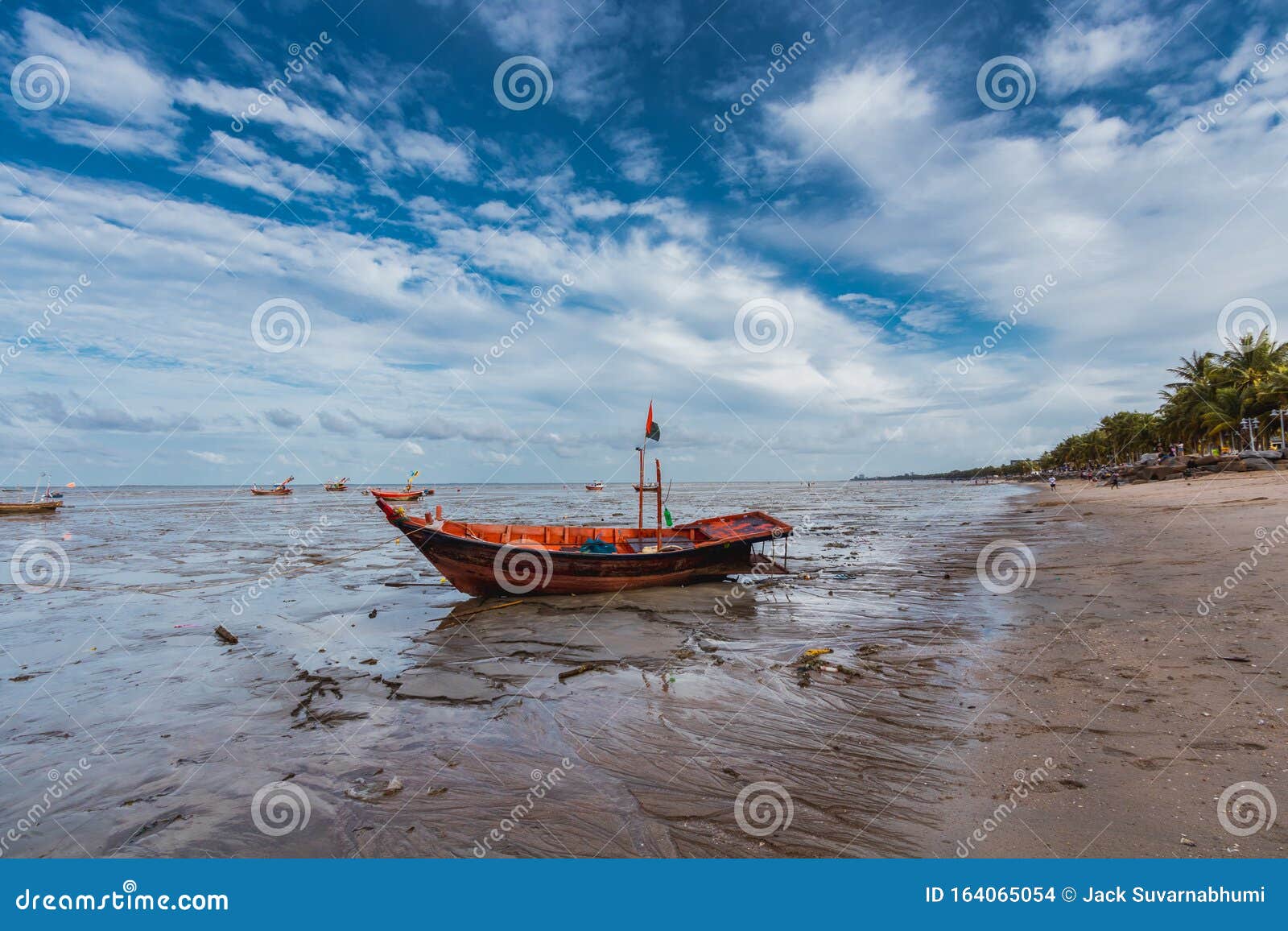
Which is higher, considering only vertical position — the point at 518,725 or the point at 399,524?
the point at 399,524

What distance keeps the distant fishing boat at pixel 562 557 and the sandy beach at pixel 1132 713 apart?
7042 millimetres

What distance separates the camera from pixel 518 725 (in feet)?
23.2

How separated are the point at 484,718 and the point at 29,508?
211ft

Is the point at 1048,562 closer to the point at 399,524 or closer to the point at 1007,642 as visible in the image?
the point at 1007,642

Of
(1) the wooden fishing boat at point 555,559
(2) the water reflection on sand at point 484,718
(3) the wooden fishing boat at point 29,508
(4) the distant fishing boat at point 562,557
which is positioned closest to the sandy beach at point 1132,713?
(2) the water reflection on sand at point 484,718

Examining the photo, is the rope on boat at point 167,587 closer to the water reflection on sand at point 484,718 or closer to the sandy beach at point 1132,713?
the water reflection on sand at point 484,718

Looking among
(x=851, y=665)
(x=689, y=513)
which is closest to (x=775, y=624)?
(x=851, y=665)

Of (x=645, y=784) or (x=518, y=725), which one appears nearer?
(x=645, y=784)

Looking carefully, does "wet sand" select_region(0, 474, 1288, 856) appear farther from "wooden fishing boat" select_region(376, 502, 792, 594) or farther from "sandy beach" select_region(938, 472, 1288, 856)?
"wooden fishing boat" select_region(376, 502, 792, 594)

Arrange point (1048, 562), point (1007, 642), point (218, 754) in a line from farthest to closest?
point (1048, 562), point (1007, 642), point (218, 754)

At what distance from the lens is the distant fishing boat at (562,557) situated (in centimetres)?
1422

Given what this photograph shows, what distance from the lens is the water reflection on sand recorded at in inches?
193

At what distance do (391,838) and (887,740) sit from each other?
4.73 metres

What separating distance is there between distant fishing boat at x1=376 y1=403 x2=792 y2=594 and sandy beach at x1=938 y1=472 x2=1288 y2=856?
7.04m
